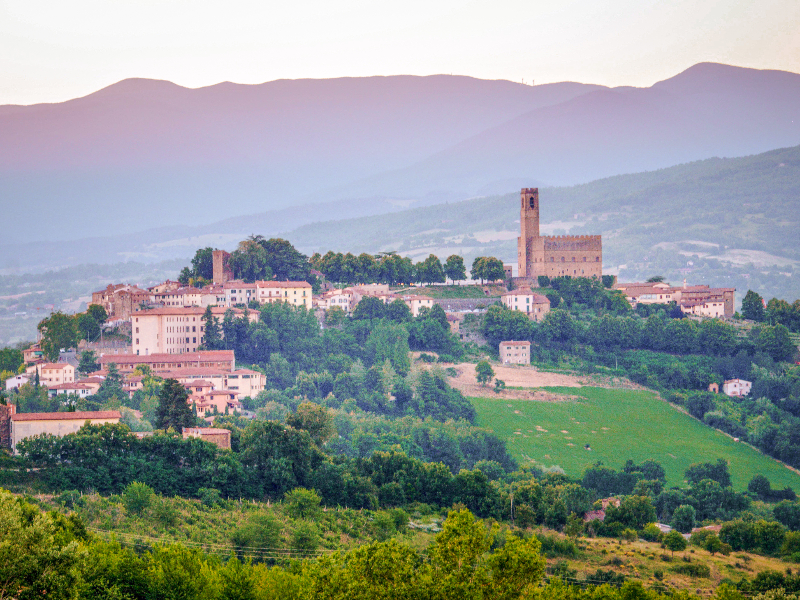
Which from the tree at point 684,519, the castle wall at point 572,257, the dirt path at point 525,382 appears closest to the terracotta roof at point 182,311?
the dirt path at point 525,382

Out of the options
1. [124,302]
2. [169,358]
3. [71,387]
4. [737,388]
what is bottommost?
[737,388]

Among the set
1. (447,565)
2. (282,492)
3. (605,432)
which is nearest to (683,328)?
(605,432)

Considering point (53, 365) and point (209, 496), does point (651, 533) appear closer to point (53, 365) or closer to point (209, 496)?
point (209, 496)

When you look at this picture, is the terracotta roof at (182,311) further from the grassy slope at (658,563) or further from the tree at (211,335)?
the grassy slope at (658,563)

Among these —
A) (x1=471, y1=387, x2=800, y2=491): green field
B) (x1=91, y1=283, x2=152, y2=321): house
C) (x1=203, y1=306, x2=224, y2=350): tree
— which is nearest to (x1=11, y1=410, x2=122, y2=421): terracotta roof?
(x1=203, y1=306, x2=224, y2=350): tree

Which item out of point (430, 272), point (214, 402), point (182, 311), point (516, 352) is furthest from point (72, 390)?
point (430, 272)

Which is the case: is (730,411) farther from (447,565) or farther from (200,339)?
(447,565)
